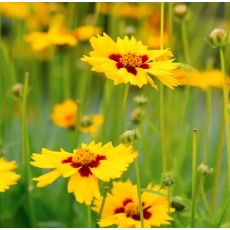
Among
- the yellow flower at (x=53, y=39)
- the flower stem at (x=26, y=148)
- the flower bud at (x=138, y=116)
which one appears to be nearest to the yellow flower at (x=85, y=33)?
the yellow flower at (x=53, y=39)

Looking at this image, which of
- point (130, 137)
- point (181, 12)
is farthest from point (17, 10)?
point (130, 137)

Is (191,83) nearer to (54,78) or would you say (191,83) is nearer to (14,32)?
(54,78)

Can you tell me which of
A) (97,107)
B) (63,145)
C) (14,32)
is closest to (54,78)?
(63,145)

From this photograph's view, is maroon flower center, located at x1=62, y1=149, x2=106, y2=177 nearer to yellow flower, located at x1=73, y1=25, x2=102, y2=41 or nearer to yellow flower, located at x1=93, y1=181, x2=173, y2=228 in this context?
yellow flower, located at x1=93, y1=181, x2=173, y2=228

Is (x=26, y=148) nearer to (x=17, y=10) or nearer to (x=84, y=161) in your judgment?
(x=84, y=161)

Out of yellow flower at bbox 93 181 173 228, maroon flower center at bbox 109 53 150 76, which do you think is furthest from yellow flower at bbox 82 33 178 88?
yellow flower at bbox 93 181 173 228

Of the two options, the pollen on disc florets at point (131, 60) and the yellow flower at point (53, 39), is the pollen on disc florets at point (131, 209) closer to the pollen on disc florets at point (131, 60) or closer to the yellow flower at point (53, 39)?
the pollen on disc florets at point (131, 60)
